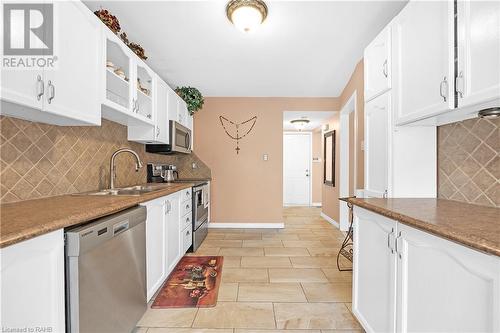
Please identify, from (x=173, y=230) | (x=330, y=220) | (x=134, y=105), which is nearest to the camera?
(x=134, y=105)

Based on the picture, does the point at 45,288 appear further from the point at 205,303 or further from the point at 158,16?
the point at 158,16

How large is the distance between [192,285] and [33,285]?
1632 mm

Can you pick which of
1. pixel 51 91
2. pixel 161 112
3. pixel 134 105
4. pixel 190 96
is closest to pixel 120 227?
pixel 51 91

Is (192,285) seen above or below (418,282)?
below

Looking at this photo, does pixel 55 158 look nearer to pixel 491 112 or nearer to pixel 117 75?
pixel 117 75

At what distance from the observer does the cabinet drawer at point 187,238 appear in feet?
9.62

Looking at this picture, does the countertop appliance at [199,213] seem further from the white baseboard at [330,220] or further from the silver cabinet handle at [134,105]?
the white baseboard at [330,220]

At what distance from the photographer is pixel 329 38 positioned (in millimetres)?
2975

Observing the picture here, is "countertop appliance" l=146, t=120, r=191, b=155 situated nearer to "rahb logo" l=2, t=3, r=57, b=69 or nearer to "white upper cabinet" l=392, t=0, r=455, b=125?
"rahb logo" l=2, t=3, r=57, b=69

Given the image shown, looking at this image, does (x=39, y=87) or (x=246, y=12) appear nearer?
(x=39, y=87)

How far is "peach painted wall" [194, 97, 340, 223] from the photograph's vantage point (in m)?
4.59

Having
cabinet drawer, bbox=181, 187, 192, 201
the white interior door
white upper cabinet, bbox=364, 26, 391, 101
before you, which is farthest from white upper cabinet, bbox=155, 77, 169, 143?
the white interior door

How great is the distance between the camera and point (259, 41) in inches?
119

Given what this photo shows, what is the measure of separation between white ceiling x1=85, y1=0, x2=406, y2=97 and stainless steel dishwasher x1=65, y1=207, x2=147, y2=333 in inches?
80.7
